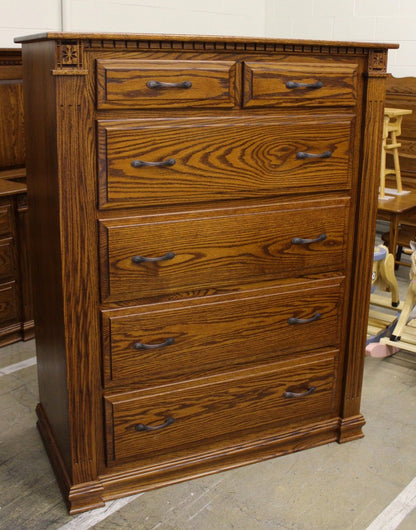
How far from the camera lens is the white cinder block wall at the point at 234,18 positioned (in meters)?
3.78

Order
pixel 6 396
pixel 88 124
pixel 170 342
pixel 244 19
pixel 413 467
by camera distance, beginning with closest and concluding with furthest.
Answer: pixel 88 124, pixel 170 342, pixel 413 467, pixel 6 396, pixel 244 19

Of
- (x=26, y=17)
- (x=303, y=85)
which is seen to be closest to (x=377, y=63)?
(x=303, y=85)

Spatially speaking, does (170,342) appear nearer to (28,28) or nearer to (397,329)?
(397,329)

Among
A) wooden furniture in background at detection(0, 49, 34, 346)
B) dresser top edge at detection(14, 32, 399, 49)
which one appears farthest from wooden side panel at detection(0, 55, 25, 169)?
dresser top edge at detection(14, 32, 399, 49)

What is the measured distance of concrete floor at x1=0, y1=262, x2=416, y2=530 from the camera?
1967mm

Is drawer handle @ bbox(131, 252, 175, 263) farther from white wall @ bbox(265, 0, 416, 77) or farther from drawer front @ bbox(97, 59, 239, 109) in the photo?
white wall @ bbox(265, 0, 416, 77)

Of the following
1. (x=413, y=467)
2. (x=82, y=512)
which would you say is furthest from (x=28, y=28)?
(x=413, y=467)

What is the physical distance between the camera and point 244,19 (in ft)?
17.2

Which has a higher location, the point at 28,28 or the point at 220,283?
the point at 28,28

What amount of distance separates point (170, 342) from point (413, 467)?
0.98 meters

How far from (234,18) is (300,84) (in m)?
3.46

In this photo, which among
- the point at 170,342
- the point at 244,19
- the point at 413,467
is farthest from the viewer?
the point at 244,19

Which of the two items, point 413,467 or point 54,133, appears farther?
point 413,467

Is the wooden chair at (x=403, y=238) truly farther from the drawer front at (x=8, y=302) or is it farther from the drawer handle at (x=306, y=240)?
the drawer front at (x=8, y=302)
